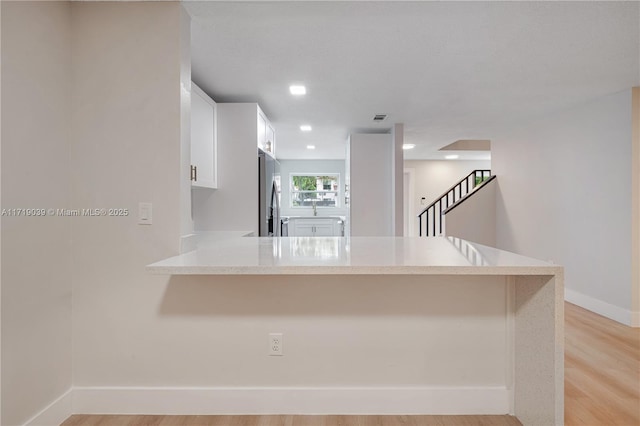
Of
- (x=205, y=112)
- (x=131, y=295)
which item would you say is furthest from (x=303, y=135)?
(x=131, y=295)

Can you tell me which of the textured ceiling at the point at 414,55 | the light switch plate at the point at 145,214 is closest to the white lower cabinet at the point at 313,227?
→ the textured ceiling at the point at 414,55

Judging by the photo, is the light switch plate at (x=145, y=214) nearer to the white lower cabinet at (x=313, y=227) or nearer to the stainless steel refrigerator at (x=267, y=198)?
the stainless steel refrigerator at (x=267, y=198)

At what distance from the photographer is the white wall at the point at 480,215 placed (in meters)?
5.73

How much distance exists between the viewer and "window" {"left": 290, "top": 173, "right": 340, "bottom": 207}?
8406 mm

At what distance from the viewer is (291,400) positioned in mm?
1885

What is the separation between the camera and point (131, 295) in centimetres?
190

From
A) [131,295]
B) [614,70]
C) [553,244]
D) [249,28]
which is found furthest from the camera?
[553,244]

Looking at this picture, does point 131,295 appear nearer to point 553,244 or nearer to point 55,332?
point 55,332

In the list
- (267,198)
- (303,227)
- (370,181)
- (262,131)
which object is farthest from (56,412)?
(303,227)

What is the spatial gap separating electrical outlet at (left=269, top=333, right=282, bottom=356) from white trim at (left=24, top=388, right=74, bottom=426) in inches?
41.0

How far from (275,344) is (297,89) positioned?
7.34ft

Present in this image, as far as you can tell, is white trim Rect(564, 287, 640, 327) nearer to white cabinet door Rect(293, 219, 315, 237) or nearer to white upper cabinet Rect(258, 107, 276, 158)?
white upper cabinet Rect(258, 107, 276, 158)

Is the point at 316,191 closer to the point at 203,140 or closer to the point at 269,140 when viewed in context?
the point at 269,140

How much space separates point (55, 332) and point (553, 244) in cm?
477
